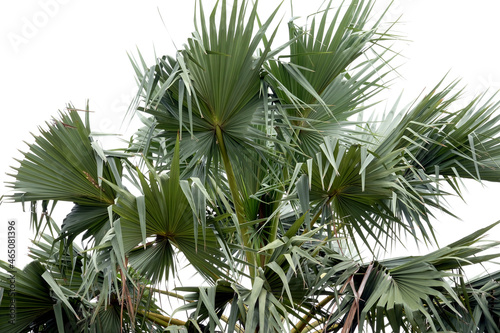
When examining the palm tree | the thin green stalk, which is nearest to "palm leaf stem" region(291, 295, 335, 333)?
the palm tree

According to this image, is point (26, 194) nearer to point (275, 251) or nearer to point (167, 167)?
point (167, 167)

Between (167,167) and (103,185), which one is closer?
(103,185)

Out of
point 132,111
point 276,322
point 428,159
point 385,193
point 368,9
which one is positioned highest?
point 368,9

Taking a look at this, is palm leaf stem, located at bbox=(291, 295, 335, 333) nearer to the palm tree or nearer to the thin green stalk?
the palm tree

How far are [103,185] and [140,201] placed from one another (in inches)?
22.8

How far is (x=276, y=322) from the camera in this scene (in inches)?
85.4

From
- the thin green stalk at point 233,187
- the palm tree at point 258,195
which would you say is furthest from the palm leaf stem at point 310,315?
the thin green stalk at point 233,187

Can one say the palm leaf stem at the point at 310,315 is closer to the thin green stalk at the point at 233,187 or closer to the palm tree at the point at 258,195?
the palm tree at the point at 258,195

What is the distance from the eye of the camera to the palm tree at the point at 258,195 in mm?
2150

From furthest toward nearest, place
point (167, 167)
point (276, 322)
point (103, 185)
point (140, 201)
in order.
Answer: point (167, 167)
point (103, 185)
point (276, 322)
point (140, 201)

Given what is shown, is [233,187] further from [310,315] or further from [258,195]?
[310,315]

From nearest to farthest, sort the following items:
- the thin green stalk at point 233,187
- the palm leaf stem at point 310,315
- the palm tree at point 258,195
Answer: the palm tree at point 258,195 < the palm leaf stem at point 310,315 < the thin green stalk at point 233,187

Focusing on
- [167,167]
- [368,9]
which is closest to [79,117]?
[167,167]

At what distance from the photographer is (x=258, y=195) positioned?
115 inches
